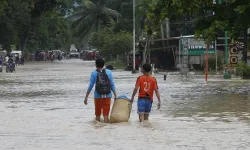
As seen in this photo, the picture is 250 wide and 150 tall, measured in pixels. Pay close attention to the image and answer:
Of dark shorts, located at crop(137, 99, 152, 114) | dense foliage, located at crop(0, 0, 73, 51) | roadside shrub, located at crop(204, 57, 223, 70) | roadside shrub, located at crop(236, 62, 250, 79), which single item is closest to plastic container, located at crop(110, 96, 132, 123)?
dark shorts, located at crop(137, 99, 152, 114)

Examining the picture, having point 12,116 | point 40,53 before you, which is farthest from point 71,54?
point 12,116

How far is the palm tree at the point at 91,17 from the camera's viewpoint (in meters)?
86.4

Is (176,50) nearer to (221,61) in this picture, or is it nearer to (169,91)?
(221,61)

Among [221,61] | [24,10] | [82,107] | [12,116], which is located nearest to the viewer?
[12,116]

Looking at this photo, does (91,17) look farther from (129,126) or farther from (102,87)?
(129,126)

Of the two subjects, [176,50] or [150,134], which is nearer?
[150,134]

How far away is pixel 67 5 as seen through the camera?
9300 cm

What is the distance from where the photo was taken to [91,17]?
286 feet

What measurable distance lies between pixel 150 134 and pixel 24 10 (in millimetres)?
71473

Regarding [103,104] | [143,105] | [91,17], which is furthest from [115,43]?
[143,105]

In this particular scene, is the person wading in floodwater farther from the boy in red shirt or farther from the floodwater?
the boy in red shirt

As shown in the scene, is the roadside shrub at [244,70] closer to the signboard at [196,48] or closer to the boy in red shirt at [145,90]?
the signboard at [196,48]

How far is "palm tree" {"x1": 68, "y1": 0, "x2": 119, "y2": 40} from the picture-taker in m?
86.4

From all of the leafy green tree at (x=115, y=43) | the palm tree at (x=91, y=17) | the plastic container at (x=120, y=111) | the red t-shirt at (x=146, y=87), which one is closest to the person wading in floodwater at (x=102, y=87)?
the plastic container at (x=120, y=111)
